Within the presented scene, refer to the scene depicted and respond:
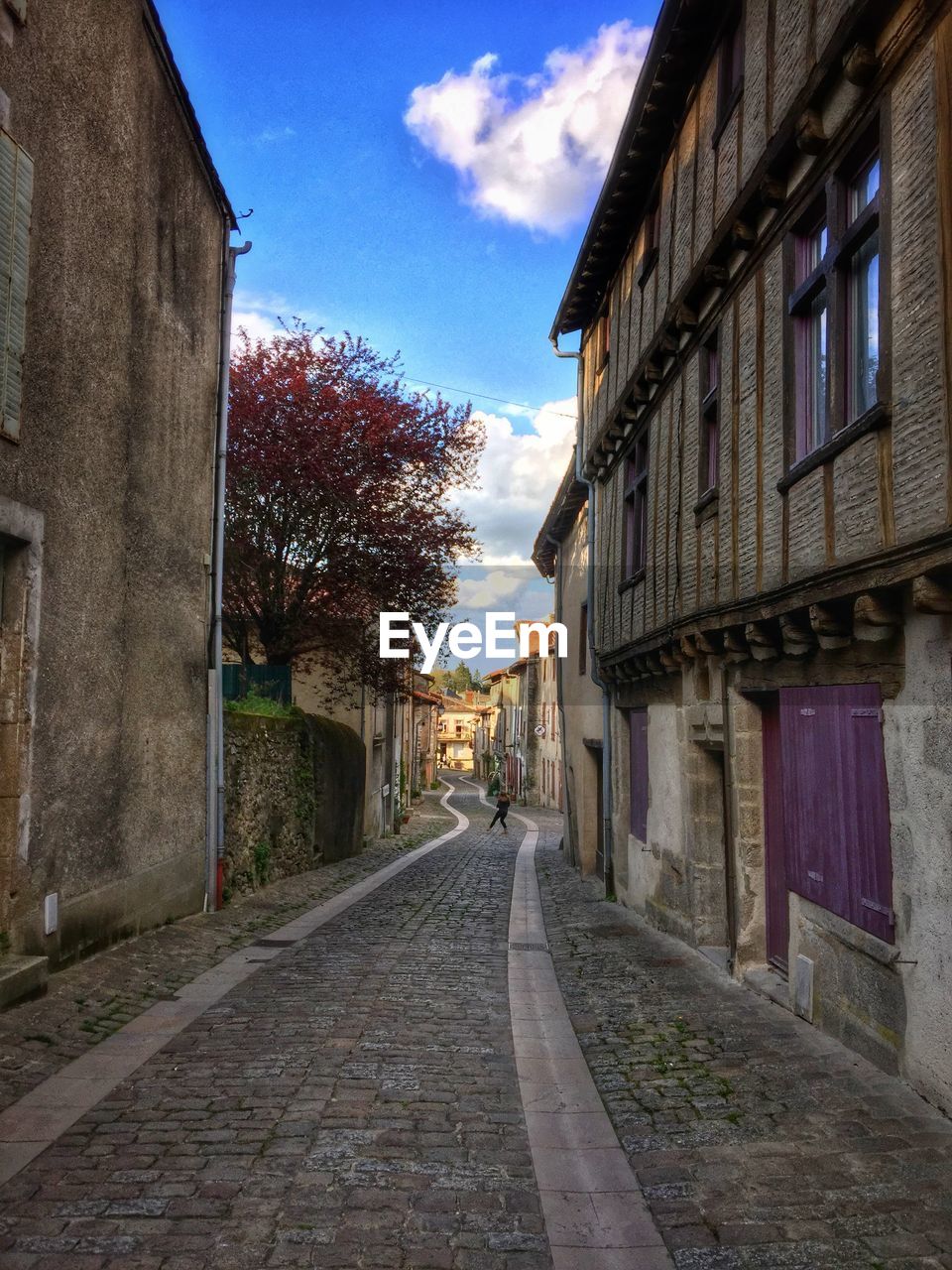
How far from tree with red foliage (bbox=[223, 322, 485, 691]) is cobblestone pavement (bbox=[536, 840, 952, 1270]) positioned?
36.2 feet

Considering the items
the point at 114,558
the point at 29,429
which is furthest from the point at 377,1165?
the point at 114,558

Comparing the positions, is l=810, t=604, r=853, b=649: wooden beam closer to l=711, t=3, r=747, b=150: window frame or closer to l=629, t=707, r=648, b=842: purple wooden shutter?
l=711, t=3, r=747, b=150: window frame

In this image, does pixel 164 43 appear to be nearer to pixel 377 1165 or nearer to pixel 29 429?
pixel 29 429

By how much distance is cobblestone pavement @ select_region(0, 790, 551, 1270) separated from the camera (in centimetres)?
338

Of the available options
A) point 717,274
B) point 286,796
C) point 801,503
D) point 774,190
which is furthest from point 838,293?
point 286,796

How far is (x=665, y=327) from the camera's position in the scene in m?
9.55

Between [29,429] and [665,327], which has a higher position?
[665,327]

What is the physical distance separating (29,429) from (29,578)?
1.00m

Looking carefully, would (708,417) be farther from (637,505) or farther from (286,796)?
(286,796)

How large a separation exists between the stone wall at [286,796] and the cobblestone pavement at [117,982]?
2.11 feet

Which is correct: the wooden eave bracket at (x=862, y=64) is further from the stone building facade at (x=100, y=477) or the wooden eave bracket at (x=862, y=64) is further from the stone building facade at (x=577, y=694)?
the stone building facade at (x=577, y=694)

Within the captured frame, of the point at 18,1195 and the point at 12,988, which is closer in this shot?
the point at 18,1195

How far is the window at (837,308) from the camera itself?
5.50m

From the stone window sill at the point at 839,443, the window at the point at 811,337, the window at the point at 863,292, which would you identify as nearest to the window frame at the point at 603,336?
the window at the point at 811,337
